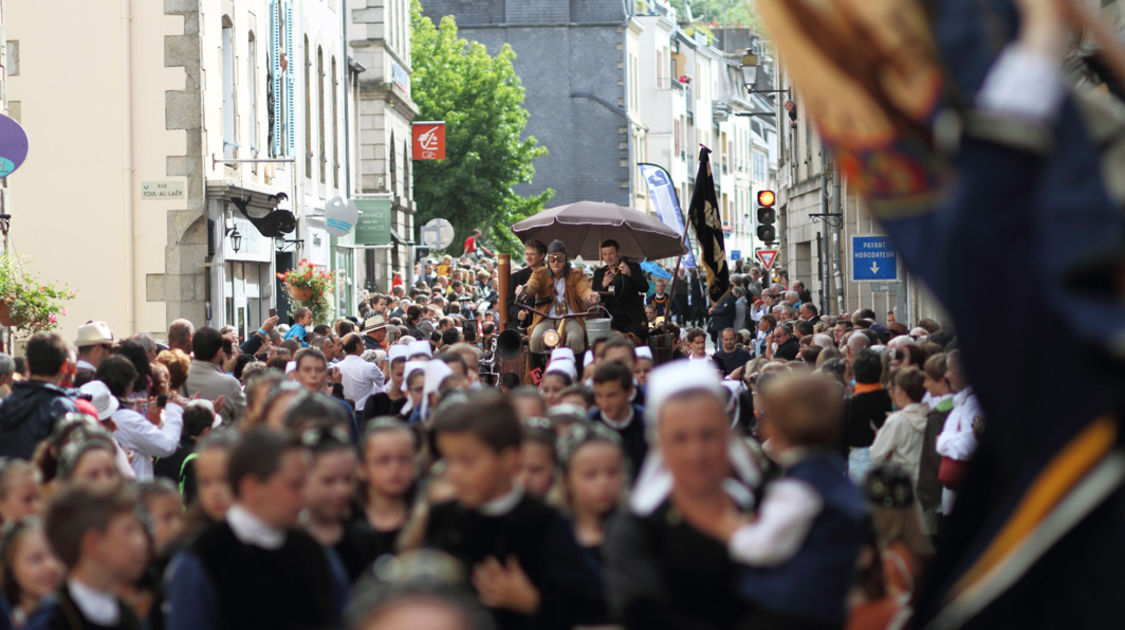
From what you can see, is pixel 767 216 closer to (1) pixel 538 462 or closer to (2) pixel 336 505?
(1) pixel 538 462

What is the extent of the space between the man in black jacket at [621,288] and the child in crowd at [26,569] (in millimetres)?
11683

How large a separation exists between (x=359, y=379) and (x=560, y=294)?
10.3ft

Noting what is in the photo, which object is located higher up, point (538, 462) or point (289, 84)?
point (289, 84)

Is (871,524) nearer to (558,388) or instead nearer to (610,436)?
(610,436)

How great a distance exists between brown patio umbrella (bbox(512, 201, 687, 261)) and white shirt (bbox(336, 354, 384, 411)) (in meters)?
6.24

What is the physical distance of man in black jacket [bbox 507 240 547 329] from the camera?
54.9 ft

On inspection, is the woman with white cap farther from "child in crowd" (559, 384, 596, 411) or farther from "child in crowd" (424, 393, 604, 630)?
"child in crowd" (559, 384, 596, 411)

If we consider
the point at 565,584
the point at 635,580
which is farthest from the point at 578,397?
the point at 635,580

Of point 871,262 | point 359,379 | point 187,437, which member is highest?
point 871,262

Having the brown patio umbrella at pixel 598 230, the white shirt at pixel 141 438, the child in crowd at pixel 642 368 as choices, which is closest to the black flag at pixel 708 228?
the brown patio umbrella at pixel 598 230

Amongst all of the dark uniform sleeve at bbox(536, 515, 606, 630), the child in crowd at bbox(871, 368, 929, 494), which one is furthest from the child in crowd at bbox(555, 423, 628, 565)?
the child in crowd at bbox(871, 368, 929, 494)

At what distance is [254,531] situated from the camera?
492 centimetres

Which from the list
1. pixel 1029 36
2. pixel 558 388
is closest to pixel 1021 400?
pixel 1029 36

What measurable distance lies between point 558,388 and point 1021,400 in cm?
709
